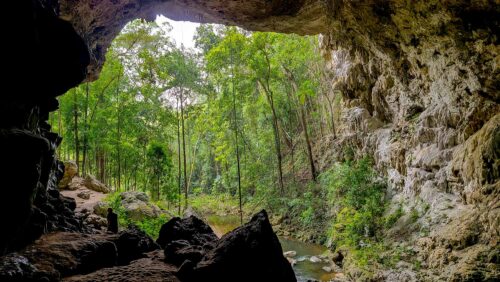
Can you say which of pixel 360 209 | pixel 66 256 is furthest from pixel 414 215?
pixel 66 256

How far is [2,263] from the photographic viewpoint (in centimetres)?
389

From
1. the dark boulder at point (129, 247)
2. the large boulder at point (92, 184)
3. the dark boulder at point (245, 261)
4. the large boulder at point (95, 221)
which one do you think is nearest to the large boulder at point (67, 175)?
the large boulder at point (92, 184)

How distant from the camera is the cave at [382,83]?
462 cm

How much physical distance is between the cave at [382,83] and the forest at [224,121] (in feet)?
8.67

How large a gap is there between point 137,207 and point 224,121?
49.5 ft

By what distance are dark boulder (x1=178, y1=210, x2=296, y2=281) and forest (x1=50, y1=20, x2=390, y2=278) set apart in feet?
26.3

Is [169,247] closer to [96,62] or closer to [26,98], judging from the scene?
[26,98]

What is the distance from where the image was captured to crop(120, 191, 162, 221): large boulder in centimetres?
1341

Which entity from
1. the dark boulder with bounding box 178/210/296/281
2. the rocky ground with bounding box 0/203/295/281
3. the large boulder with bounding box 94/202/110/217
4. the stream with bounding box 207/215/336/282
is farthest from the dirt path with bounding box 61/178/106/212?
the dark boulder with bounding box 178/210/296/281

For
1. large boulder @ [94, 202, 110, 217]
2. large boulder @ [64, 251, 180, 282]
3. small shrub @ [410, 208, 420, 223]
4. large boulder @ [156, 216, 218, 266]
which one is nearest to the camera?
large boulder @ [64, 251, 180, 282]

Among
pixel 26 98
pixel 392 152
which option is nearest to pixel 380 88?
pixel 392 152

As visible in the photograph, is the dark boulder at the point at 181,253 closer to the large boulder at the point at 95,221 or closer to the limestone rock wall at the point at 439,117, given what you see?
the large boulder at the point at 95,221

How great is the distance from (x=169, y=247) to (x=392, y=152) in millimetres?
10761

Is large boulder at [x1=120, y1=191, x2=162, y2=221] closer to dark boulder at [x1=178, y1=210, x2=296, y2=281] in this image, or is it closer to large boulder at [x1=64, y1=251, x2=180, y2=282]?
large boulder at [x1=64, y1=251, x2=180, y2=282]
